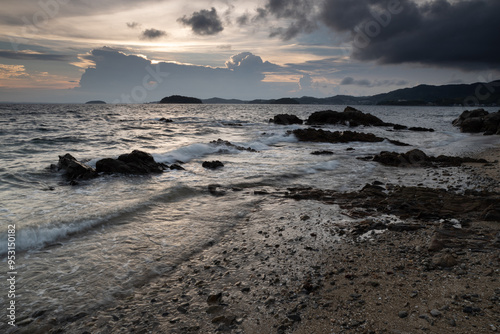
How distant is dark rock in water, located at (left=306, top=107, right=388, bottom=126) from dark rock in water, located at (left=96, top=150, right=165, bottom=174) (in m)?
40.8

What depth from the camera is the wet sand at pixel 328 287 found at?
3.57 metres

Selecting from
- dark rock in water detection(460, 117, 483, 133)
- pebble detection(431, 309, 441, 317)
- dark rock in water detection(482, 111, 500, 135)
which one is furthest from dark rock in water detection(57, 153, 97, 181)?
dark rock in water detection(460, 117, 483, 133)

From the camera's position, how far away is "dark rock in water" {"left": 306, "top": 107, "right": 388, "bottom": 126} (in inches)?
1890

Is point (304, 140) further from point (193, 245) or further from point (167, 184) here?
point (193, 245)

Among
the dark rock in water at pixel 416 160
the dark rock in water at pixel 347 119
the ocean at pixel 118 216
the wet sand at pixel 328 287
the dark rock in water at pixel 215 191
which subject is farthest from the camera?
the dark rock in water at pixel 347 119

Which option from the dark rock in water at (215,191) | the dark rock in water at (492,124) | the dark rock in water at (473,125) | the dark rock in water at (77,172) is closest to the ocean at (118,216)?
the dark rock in water at (215,191)

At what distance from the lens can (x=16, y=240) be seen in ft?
20.8

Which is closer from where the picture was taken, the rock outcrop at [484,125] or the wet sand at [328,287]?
the wet sand at [328,287]

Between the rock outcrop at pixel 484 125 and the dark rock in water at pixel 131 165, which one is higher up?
the rock outcrop at pixel 484 125

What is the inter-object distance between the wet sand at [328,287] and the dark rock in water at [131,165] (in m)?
8.22

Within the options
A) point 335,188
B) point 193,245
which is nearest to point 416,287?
point 193,245

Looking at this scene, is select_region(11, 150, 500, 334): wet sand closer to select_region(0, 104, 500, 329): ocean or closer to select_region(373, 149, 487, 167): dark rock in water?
select_region(0, 104, 500, 329): ocean

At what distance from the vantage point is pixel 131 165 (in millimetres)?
13273

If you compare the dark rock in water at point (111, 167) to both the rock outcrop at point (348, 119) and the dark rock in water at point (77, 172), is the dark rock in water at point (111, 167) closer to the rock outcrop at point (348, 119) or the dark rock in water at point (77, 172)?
the dark rock in water at point (77, 172)
